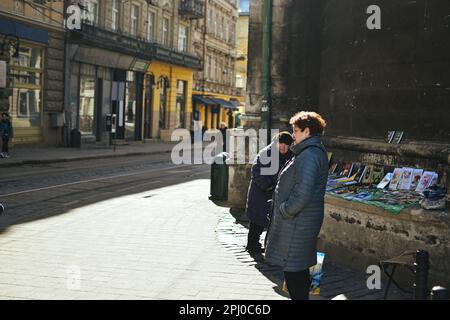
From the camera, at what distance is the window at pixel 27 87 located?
23000mm

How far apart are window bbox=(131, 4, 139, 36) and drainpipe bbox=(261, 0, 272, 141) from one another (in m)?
23.7

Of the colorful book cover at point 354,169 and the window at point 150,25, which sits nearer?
the colorful book cover at point 354,169

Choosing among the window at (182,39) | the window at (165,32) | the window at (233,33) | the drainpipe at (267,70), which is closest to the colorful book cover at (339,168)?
the drainpipe at (267,70)

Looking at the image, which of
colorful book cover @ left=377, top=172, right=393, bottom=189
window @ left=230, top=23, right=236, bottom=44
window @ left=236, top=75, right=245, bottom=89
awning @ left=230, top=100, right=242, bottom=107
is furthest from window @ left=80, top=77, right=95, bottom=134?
window @ left=236, top=75, right=245, bottom=89

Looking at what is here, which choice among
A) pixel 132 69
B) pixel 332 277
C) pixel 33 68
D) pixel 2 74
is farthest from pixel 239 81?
pixel 332 277

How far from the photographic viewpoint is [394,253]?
6.29m

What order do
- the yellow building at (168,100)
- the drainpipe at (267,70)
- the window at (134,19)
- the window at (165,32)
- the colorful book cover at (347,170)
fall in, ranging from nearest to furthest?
the colorful book cover at (347,170) < the drainpipe at (267,70) < the window at (134,19) < the yellow building at (168,100) < the window at (165,32)

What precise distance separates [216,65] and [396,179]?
43.3 meters

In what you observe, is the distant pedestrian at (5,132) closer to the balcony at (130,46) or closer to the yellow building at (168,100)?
the balcony at (130,46)

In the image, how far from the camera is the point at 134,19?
1316 inches

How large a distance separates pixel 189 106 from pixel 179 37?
16.2ft

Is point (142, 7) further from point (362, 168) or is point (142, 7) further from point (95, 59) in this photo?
point (362, 168)

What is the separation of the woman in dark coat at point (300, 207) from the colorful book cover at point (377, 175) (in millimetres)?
3090

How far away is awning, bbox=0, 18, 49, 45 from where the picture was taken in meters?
21.7
